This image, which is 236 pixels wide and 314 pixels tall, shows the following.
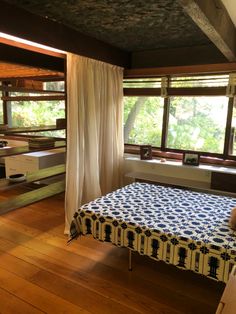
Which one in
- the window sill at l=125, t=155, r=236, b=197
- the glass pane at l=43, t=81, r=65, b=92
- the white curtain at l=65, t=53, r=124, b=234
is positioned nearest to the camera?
the white curtain at l=65, t=53, r=124, b=234

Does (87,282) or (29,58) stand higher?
(29,58)

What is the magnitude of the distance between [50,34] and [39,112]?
76.3 inches

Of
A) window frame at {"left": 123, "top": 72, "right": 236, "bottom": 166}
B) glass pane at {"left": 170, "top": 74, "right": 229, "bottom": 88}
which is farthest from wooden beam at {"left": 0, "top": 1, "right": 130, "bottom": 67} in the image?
glass pane at {"left": 170, "top": 74, "right": 229, "bottom": 88}

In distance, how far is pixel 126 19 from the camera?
7.97ft

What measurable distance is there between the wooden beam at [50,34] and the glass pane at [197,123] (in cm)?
120

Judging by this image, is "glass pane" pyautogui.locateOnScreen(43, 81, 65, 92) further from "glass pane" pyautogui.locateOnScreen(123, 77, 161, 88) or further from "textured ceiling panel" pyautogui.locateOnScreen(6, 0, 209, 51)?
"textured ceiling panel" pyautogui.locateOnScreen(6, 0, 209, 51)

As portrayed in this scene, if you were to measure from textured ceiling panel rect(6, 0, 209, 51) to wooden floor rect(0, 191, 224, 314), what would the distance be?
2270 millimetres

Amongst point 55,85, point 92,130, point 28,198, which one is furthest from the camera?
point 55,85

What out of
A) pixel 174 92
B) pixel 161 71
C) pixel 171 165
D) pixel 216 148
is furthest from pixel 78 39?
pixel 216 148

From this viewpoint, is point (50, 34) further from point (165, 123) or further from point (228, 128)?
point (228, 128)

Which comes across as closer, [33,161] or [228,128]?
[228,128]

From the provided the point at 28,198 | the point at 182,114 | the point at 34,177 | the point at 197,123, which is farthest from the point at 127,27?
the point at 28,198

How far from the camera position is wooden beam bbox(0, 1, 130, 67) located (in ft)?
7.00

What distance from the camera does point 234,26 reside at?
8.09 feet
